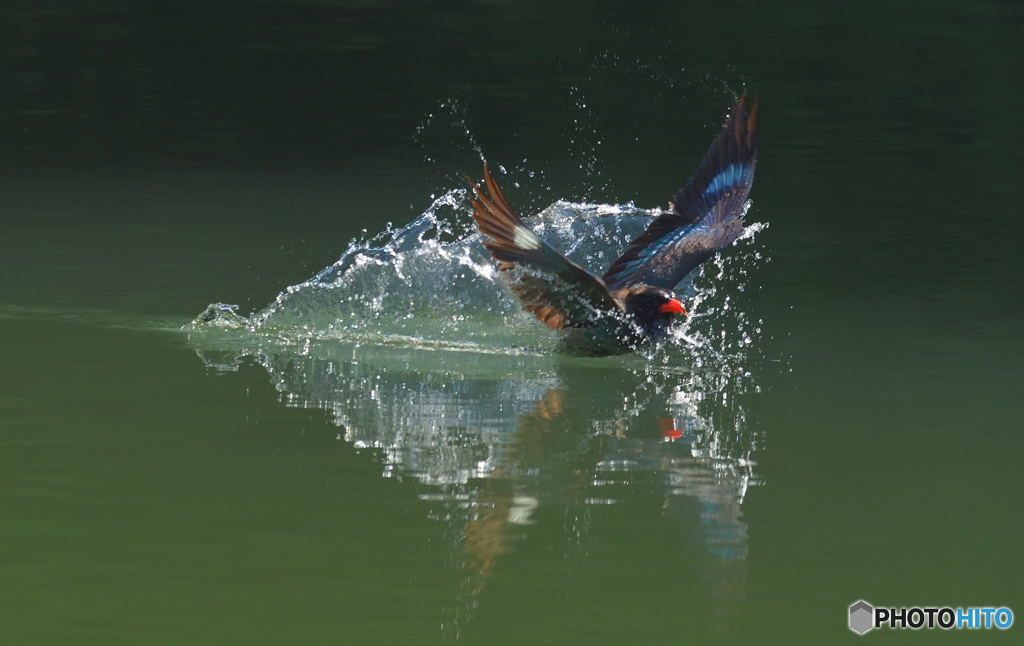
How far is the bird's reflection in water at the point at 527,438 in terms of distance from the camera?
474 centimetres

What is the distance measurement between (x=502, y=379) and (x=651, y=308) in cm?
71

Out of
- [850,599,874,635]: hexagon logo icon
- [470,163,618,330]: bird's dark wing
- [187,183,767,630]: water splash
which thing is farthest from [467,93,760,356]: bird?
[850,599,874,635]: hexagon logo icon

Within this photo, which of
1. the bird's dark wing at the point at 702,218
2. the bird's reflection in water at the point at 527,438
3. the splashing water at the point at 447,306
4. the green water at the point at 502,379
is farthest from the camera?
the splashing water at the point at 447,306

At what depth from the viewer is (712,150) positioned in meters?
8.09

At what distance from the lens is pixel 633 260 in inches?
313

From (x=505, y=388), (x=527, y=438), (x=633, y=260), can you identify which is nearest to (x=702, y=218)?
(x=633, y=260)

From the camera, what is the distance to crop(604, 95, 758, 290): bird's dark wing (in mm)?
7781

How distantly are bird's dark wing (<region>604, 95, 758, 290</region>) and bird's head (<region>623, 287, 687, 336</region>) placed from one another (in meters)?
0.38

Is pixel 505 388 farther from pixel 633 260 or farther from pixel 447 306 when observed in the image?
pixel 447 306

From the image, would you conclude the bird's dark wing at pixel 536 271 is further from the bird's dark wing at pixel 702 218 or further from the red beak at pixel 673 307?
the bird's dark wing at pixel 702 218

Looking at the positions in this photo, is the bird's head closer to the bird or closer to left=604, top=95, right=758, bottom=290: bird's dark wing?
the bird

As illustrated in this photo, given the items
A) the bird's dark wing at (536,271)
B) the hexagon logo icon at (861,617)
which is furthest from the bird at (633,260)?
the hexagon logo icon at (861,617)

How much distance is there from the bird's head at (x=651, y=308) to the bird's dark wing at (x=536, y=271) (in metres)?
0.21

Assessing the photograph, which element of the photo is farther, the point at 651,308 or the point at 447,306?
the point at 447,306
